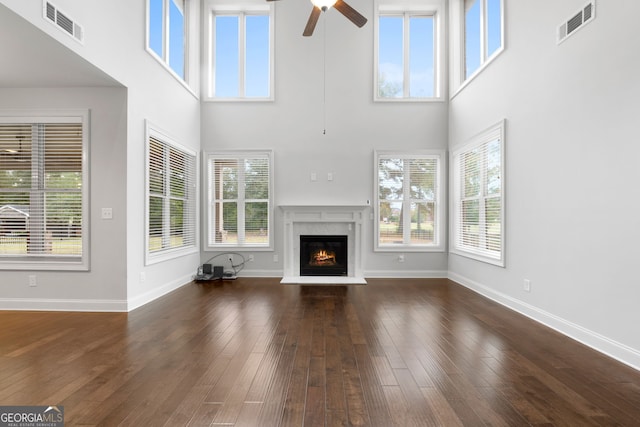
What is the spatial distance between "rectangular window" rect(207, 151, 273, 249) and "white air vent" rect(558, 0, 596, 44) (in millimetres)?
4471

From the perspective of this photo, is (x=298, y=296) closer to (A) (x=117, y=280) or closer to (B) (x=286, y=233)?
(B) (x=286, y=233)

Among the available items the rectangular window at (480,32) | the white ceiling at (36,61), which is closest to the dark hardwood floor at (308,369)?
the white ceiling at (36,61)

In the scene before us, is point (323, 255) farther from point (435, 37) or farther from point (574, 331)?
point (435, 37)

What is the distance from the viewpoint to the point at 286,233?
19.6 feet

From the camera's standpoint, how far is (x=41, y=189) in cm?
386

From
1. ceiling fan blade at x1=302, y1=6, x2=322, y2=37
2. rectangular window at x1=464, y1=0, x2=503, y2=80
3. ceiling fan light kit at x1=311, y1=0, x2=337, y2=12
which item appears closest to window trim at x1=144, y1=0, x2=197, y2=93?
ceiling fan blade at x1=302, y1=6, x2=322, y2=37

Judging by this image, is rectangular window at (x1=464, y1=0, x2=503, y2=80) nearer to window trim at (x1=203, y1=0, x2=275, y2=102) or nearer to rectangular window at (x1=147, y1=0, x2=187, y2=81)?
window trim at (x1=203, y1=0, x2=275, y2=102)

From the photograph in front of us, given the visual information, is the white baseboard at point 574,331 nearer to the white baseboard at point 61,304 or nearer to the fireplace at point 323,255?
the fireplace at point 323,255

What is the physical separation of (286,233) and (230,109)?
2.54 meters

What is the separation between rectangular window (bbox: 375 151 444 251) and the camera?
6086 millimetres

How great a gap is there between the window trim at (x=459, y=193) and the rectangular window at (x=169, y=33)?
4737mm

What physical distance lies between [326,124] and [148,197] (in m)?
3.29

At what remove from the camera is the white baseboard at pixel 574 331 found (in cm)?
248

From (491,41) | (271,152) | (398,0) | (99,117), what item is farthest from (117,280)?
(398,0)
